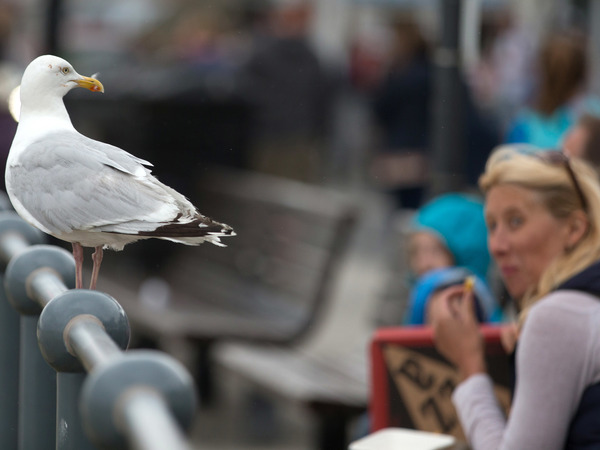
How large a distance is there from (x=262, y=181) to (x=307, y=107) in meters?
2.99

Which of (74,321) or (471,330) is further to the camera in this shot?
(471,330)

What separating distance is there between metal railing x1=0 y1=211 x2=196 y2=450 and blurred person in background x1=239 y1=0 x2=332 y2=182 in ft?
17.7

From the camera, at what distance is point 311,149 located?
30.2ft

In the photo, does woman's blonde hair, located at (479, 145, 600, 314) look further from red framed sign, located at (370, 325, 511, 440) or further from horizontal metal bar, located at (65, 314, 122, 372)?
horizontal metal bar, located at (65, 314, 122, 372)

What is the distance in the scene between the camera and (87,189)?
134cm

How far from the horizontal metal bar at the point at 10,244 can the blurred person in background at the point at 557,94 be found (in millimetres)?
3712

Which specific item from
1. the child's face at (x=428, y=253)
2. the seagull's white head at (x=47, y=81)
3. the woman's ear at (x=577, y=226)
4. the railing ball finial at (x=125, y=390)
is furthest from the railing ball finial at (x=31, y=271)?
the child's face at (x=428, y=253)

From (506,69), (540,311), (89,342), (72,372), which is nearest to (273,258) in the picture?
(540,311)

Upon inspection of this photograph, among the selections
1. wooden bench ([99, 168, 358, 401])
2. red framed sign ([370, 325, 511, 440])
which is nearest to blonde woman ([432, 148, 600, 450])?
red framed sign ([370, 325, 511, 440])

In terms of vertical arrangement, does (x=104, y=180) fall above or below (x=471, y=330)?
above

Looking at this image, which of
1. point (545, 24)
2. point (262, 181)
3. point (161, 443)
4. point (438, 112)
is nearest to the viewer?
point (161, 443)

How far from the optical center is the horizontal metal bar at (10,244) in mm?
1885

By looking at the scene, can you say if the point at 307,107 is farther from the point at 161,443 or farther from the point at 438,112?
Result: the point at 161,443

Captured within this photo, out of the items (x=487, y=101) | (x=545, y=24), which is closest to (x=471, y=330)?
(x=487, y=101)
